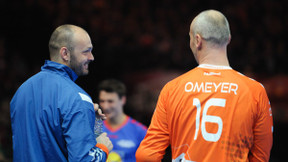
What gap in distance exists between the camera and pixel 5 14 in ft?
26.4

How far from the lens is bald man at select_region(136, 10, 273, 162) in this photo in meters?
2.34

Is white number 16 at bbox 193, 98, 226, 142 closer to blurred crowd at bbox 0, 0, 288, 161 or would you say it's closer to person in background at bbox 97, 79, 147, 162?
Answer: person in background at bbox 97, 79, 147, 162

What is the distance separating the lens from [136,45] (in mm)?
8516

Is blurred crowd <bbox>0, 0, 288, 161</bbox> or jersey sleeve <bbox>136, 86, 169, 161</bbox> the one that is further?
blurred crowd <bbox>0, 0, 288, 161</bbox>

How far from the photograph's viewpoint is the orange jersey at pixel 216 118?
234 centimetres

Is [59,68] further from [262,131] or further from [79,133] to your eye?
[262,131]

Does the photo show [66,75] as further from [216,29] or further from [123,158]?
[123,158]

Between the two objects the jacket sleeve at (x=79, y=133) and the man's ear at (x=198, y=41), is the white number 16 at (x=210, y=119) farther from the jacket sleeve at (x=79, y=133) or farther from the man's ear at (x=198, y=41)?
the jacket sleeve at (x=79, y=133)

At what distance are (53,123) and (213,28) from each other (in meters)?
1.24

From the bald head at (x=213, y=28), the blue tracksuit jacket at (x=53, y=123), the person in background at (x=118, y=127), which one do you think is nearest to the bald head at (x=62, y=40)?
the blue tracksuit jacket at (x=53, y=123)

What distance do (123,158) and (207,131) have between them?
7.17 ft

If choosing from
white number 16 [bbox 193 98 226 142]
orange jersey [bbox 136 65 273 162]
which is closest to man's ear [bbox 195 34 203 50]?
orange jersey [bbox 136 65 273 162]

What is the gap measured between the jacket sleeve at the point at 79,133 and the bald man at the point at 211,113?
37cm

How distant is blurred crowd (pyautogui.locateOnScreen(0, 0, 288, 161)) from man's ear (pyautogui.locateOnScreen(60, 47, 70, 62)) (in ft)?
13.4
